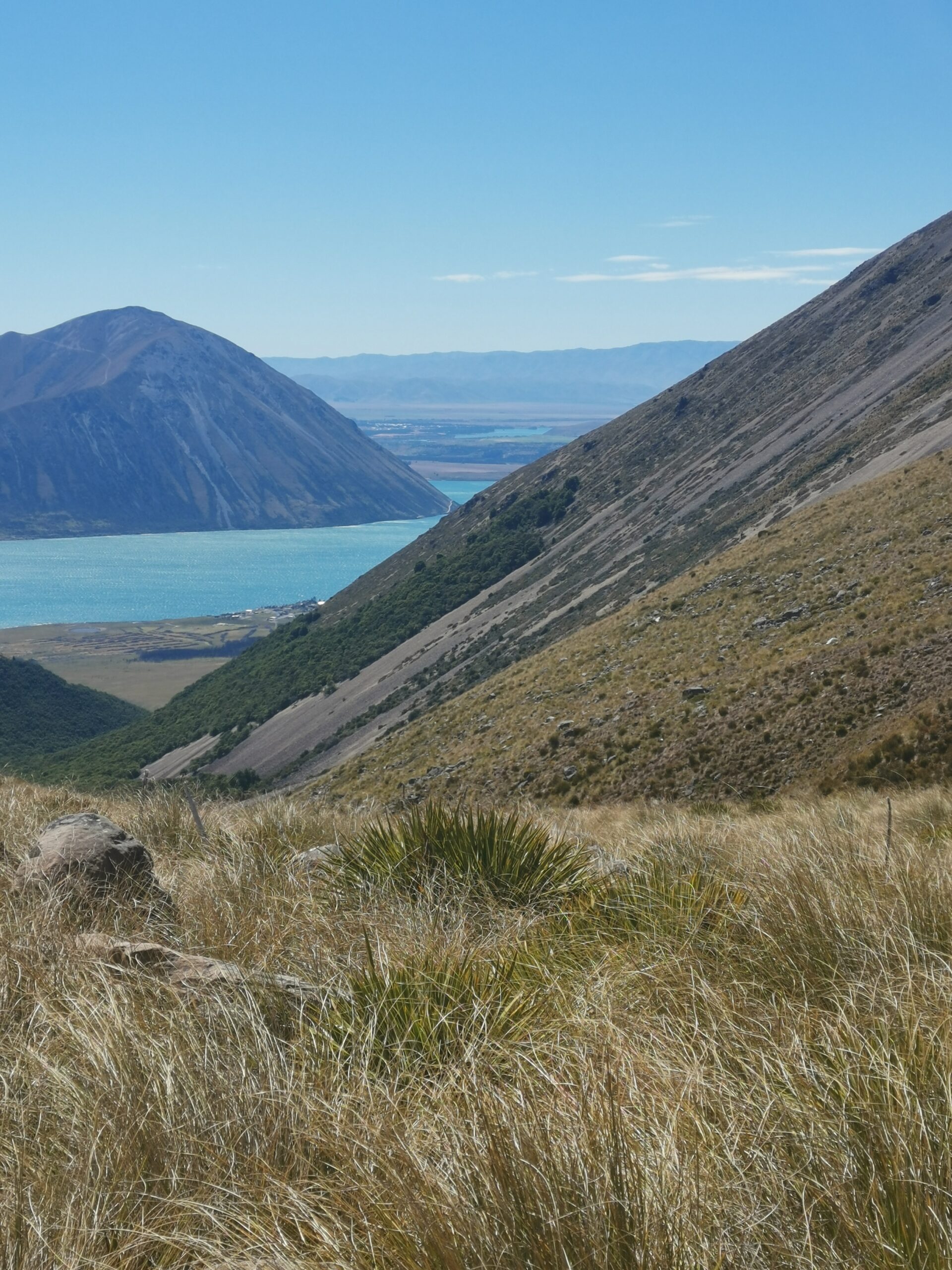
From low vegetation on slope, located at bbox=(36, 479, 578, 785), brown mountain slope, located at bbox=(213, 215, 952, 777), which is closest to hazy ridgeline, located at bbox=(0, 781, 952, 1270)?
brown mountain slope, located at bbox=(213, 215, 952, 777)

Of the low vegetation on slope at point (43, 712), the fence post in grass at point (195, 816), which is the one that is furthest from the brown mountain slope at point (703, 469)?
the fence post in grass at point (195, 816)

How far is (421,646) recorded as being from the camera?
79.1 meters

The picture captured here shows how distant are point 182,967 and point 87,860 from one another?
1819mm

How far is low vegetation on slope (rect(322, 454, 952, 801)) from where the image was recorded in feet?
81.1

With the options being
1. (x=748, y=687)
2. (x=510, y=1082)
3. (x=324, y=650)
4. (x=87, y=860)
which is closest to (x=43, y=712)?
(x=324, y=650)

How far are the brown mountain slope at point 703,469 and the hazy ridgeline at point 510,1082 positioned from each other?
51537mm

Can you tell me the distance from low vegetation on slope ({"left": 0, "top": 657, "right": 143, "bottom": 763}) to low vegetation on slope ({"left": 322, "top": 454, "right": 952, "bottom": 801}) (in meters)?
58.8

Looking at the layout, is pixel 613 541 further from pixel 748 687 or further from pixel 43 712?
pixel 43 712

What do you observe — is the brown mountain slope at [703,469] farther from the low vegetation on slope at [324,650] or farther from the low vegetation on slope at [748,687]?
the low vegetation on slope at [748,687]

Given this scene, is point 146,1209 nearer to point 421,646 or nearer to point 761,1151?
point 761,1151

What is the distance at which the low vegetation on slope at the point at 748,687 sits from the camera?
974 inches

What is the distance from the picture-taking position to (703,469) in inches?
3238

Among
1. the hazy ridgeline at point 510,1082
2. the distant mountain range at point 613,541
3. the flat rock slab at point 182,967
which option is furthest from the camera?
the distant mountain range at point 613,541

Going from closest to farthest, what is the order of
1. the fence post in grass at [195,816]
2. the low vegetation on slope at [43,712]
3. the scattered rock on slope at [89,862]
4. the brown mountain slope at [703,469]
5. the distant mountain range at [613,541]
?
the scattered rock on slope at [89,862], the fence post in grass at [195,816], the distant mountain range at [613,541], the brown mountain slope at [703,469], the low vegetation on slope at [43,712]
